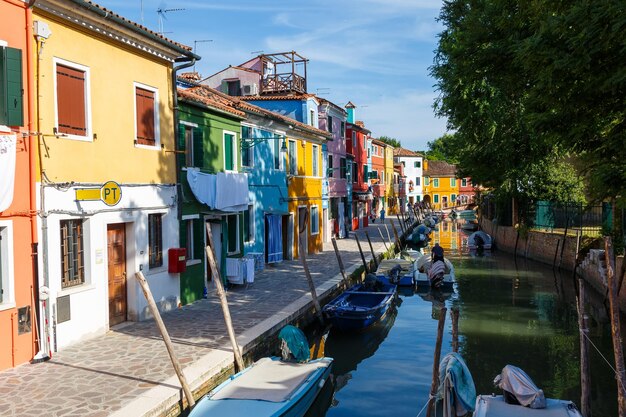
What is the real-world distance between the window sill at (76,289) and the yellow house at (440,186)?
8875 centimetres

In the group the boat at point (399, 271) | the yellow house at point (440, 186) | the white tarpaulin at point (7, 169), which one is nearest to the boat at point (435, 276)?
the boat at point (399, 271)

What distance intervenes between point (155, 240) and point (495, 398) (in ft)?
30.4

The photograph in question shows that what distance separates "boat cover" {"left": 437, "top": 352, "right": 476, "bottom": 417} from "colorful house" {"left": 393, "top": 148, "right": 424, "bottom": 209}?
83.7m

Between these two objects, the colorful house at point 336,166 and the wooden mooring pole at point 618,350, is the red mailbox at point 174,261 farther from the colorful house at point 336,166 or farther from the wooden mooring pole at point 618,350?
the colorful house at point 336,166

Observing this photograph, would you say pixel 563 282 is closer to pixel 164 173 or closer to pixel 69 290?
pixel 164 173

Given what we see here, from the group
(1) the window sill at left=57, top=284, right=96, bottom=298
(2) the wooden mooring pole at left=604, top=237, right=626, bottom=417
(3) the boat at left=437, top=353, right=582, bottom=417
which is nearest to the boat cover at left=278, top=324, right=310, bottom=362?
(3) the boat at left=437, top=353, right=582, bottom=417

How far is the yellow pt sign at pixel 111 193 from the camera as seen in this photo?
39.3 feet

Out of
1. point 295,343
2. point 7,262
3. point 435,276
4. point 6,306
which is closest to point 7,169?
point 7,262

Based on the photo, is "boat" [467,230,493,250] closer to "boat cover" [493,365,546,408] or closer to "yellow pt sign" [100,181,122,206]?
"yellow pt sign" [100,181,122,206]

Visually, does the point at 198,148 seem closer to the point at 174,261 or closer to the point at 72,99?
→ the point at 174,261

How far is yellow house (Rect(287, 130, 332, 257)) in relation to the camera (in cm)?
2709

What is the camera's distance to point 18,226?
10070 millimetres

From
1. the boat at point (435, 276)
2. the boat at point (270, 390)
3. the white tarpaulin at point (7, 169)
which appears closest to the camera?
the boat at point (270, 390)

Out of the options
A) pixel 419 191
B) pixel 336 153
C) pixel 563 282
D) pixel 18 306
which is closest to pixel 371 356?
pixel 18 306
